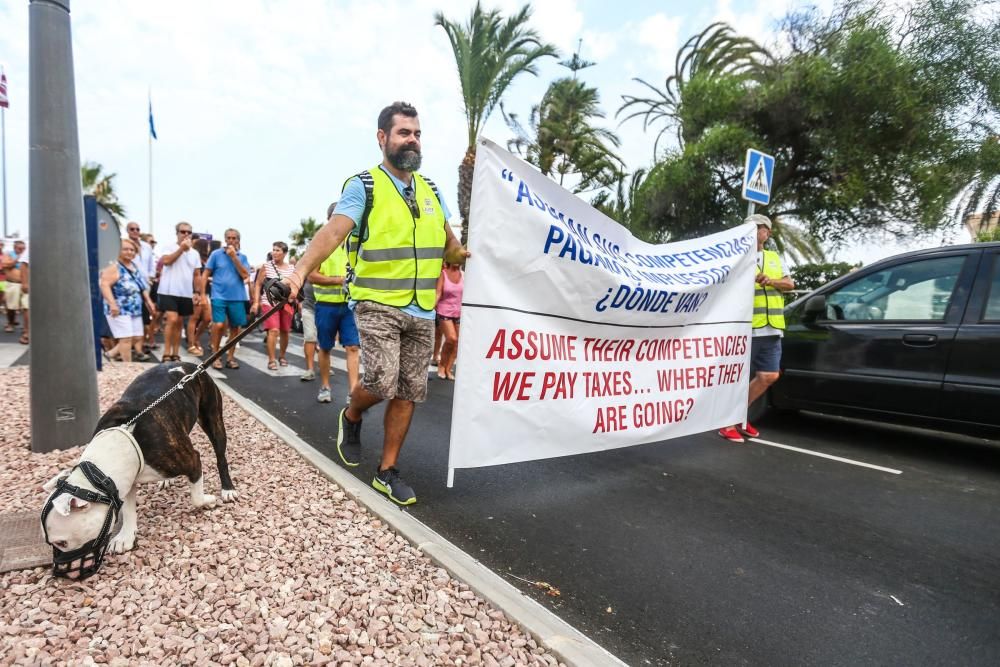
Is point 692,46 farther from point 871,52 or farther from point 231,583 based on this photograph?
point 231,583

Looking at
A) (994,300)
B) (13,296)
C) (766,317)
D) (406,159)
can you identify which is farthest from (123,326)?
(994,300)

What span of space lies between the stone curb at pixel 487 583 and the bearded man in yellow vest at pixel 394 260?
0.23m

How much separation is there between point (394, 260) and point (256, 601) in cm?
174

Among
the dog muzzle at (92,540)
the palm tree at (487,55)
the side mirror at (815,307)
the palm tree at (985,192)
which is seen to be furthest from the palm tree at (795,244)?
the dog muzzle at (92,540)

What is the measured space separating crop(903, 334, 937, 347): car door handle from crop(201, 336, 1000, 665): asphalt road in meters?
0.96

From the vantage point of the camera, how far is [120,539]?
2436 millimetres

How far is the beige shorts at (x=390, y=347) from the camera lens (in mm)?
3127

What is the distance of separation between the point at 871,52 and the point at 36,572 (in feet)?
63.2

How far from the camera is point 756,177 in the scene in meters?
6.71

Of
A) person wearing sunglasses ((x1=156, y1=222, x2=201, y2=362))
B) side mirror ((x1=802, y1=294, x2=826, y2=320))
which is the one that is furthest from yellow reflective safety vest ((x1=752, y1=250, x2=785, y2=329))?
person wearing sunglasses ((x1=156, y1=222, x2=201, y2=362))

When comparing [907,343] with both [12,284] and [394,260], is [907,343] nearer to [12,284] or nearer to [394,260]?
[394,260]

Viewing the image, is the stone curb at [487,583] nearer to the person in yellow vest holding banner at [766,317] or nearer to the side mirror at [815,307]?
the person in yellow vest holding banner at [766,317]

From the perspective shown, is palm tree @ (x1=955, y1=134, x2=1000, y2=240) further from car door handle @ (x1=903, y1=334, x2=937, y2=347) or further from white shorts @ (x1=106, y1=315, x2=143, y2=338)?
white shorts @ (x1=106, y1=315, x2=143, y2=338)

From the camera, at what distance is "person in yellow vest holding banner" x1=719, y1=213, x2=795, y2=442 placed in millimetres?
5156
